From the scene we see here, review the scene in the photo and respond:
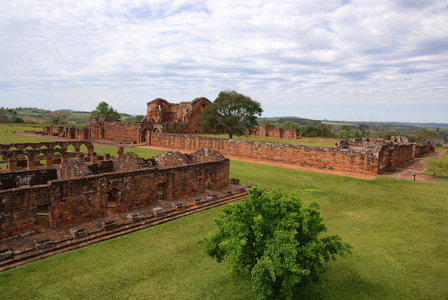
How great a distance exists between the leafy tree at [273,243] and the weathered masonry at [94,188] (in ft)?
15.3

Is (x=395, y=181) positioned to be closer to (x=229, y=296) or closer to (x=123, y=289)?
(x=229, y=296)

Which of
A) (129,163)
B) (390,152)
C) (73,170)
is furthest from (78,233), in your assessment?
(390,152)

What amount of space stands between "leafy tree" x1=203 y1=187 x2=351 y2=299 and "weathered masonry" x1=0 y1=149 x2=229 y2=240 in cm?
466

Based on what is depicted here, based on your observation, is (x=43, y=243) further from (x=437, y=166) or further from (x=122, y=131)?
(x=122, y=131)

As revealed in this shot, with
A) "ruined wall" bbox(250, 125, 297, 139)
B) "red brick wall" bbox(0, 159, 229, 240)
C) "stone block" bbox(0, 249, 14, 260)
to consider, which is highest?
"ruined wall" bbox(250, 125, 297, 139)

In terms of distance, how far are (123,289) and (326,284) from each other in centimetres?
384

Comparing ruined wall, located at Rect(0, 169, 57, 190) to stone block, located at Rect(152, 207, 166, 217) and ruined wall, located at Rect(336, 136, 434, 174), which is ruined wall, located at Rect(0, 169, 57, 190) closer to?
stone block, located at Rect(152, 207, 166, 217)

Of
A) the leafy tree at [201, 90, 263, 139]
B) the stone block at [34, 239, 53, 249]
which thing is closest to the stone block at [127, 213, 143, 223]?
the stone block at [34, 239, 53, 249]

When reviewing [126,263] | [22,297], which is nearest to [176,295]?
[126,263]

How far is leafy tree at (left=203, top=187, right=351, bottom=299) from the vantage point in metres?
4.04

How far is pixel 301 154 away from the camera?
1967 centimetres

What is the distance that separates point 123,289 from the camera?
525cm

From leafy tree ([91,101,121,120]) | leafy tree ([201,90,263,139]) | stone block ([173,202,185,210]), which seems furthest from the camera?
leafy tree ([91,101,121,120])

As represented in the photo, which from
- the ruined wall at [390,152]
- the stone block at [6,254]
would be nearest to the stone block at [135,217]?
the stone block at [6,254]
